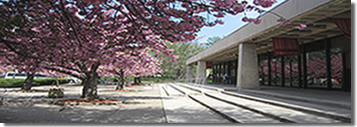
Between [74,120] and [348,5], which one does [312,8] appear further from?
[74,120]

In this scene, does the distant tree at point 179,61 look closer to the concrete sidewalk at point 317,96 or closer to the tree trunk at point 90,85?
the concrete sidewalk at point 317,96

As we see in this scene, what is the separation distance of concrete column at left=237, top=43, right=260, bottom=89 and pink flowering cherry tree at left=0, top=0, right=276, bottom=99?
7548mm

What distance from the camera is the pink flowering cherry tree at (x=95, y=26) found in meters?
5.33

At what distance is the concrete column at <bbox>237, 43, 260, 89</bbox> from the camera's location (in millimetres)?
14602

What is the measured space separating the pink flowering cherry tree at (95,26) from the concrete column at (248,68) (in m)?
7.55

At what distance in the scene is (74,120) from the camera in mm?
6121

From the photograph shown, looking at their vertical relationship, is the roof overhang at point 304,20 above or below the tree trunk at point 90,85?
above

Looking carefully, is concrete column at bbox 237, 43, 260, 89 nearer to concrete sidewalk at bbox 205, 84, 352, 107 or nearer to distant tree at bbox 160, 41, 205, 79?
concrete sidewalk at bbox 205, 84, 352, 107

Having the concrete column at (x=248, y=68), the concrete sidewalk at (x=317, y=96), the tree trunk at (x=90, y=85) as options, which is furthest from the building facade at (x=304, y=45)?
the tree trunk at (x=90, y=85)

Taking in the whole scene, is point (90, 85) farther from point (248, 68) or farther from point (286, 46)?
point (286, 46)

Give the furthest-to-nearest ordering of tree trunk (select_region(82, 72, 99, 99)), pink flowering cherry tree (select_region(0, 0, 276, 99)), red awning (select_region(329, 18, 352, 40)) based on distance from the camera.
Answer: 1. tree trunk (select_region(82, 72, 99, 99))
2. red awning (select_region(329, 18, 352, 40))
3. pink flowering cherry tree (select_region(0, 0, 276, 99))

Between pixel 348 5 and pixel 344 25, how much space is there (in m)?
1.23

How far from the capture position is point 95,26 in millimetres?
7176

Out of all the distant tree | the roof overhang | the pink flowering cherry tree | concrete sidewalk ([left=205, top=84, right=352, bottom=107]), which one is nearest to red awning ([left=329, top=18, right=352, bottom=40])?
the roof overhang
